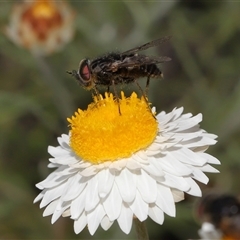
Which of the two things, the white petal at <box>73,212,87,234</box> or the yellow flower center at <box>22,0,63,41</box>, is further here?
the yellow flower center at <box>22,0,63,41</box>

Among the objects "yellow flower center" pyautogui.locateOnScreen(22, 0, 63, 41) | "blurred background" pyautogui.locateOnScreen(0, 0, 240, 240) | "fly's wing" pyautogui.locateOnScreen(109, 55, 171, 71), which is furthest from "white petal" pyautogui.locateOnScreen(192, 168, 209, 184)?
"yellow flower center" pyautogui.locateOnScreen(22, 0, 63, 41)

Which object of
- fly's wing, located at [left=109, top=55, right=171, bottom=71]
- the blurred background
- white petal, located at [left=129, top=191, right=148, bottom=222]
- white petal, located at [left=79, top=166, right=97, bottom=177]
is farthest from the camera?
the blurred background

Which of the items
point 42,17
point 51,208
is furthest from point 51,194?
point 42,17

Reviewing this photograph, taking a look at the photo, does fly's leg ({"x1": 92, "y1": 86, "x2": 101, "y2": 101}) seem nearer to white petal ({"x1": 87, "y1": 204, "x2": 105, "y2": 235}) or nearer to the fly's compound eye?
the fly's compound eye

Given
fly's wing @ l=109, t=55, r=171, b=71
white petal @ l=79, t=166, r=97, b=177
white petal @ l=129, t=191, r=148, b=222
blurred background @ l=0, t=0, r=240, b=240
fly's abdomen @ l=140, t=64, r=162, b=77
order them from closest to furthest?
white petal @ l=129, t=191, r=148, b=222, white petal @ l=79, t=166, r=97, b=177, fly's wing @ l=109, t=55, r=171, b=71, fly's abdomen @ l=140, t=64, r=162, b=77, blurred background @ l=0, t=0, r=240, b=240

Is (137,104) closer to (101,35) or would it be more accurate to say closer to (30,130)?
(101,35)

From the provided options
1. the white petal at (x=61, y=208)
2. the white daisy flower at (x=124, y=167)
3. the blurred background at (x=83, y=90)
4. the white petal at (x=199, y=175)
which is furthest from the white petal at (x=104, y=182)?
the blurred background at (x=83, y=90)

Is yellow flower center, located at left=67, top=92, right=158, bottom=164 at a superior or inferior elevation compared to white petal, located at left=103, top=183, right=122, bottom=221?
superior

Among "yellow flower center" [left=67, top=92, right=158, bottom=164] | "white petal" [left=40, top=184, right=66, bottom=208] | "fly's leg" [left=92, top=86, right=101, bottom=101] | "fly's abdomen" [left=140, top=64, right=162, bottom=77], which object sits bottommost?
"white petal" [left=40, top=184, right=66, bottom=208]
